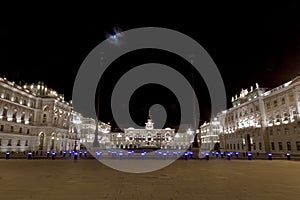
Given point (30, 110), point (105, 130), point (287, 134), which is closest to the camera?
point (287, 134)

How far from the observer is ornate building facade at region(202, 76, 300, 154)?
41469 millimetres

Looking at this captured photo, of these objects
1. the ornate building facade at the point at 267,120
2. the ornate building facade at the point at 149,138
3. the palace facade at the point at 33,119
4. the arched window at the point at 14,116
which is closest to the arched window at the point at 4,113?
the palace facade at the point at 33,119

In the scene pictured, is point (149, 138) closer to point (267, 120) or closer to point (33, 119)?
point (33, 119)

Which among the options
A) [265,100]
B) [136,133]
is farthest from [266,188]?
[136,133]

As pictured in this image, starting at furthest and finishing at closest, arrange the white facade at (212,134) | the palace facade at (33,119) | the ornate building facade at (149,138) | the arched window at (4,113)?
the ornate building facade at (149,138) → the white facade at (212,134) → the palace facade at (33,119) → the arched window at (4,113)

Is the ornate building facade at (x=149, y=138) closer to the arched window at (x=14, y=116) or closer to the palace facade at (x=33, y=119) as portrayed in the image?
the palace facade at (x=33, y=119)

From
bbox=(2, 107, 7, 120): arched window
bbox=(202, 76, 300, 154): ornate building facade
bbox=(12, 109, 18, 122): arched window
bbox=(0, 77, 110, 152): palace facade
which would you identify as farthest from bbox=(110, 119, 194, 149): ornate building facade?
bbox=(2, 107, 7, 120): arched window

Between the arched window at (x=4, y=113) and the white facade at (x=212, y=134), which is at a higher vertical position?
the arched window at (x=4, y=113)

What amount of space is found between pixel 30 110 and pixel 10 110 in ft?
32.0

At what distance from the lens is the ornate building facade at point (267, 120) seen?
136 ft

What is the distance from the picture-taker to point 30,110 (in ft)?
195

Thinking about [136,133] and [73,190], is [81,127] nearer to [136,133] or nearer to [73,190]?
[136,133]

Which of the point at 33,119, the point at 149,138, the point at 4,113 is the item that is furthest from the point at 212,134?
the point at 4,113

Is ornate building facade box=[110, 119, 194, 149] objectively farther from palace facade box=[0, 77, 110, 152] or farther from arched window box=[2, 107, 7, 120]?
arched window box=[2, 107, 7, 120]
